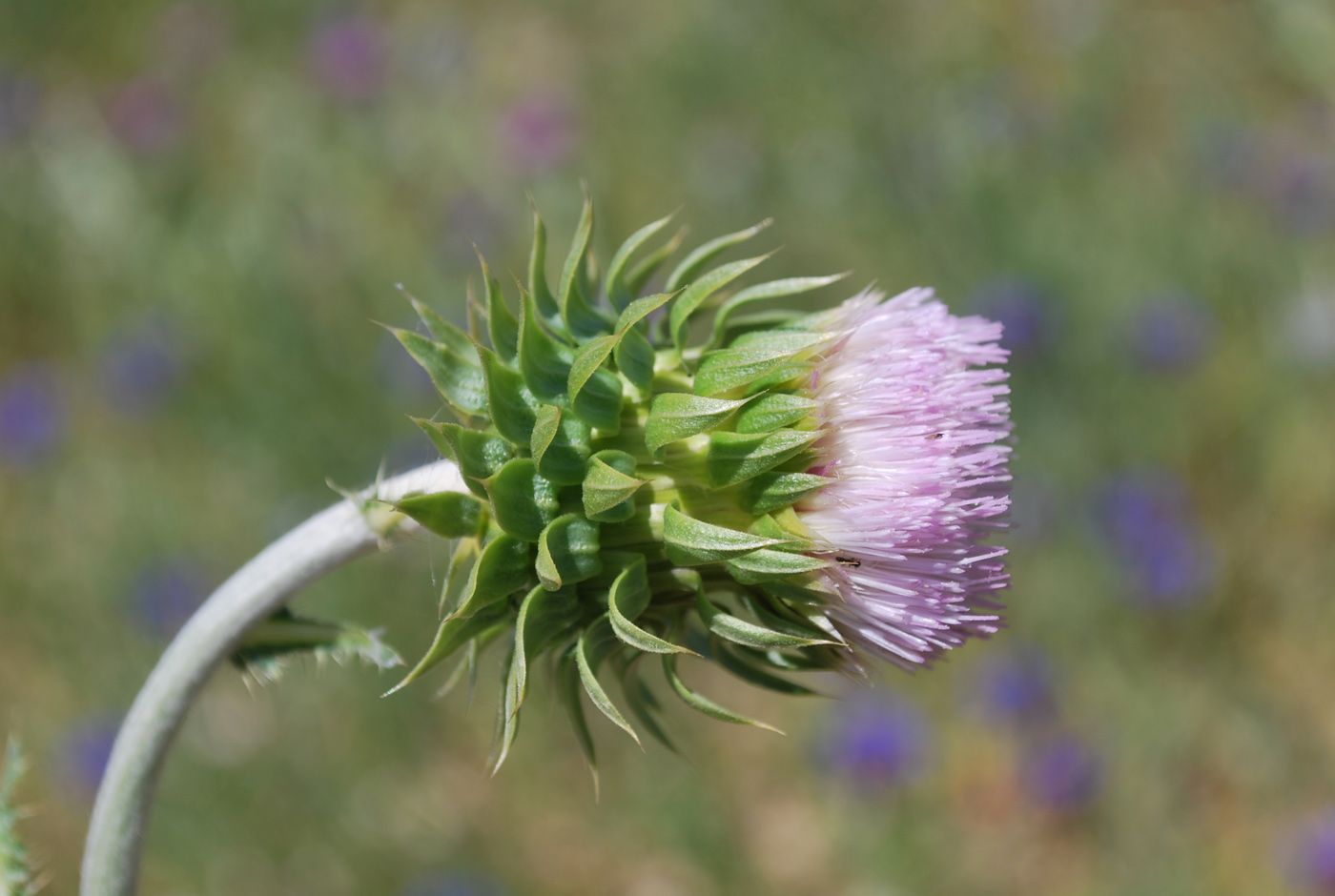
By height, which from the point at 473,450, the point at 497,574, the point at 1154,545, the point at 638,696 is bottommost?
the point at 638,696

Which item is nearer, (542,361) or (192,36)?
(542,361)

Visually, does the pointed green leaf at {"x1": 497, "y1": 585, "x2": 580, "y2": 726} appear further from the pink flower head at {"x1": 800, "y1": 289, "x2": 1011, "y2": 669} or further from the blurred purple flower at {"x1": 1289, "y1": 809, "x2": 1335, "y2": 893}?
the blurred purple flower at {"x1": 1289, "y1": 809, "x2": 1335, "y2": 893}

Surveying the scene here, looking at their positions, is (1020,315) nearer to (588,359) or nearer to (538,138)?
(538,138)

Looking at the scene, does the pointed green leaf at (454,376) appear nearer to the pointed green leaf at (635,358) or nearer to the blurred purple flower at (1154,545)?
the pointed green leaf at (635,358)

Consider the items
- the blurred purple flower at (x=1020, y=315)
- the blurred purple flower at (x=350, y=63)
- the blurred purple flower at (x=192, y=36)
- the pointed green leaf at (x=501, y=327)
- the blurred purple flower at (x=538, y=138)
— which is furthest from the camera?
the blurred purple flower at (x=192, y=36)

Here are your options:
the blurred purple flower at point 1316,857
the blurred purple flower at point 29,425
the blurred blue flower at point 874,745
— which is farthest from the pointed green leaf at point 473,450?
the blurred purple flower at point 29,425

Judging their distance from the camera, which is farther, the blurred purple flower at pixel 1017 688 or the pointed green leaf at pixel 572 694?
the blurred purple flower at pixel 1017 688

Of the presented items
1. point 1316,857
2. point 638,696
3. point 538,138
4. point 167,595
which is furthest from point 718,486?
point 538,138
